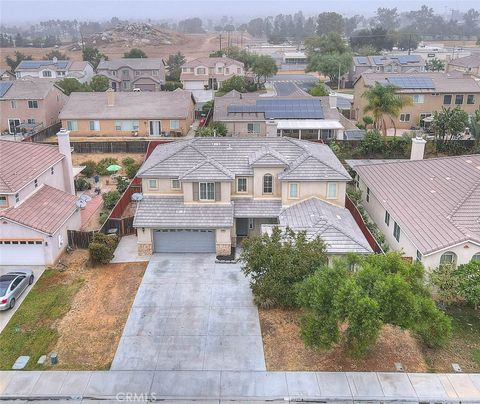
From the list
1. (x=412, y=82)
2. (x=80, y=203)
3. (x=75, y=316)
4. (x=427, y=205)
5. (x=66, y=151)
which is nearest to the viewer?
(x=75, y=316)

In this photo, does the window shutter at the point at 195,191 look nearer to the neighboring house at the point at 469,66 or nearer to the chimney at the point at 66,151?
the chimney at the point at 66,151

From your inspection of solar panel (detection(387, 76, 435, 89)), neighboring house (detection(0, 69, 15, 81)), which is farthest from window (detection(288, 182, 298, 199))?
neighboring house (detection(0, 69, 15, 81))

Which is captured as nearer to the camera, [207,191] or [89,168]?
[207,191]

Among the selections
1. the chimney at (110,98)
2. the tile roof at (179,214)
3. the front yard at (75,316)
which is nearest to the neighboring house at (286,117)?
the chimney at (110,98)

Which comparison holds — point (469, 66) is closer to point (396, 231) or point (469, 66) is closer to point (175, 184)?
point (396, 231)

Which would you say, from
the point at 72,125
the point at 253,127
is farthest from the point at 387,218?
the point at 72,125

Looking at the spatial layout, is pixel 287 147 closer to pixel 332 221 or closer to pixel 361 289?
pixel 332 221
